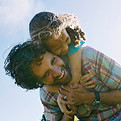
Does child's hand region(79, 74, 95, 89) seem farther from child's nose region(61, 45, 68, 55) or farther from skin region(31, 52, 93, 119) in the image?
child's nose region(61, 45, 68, 55)

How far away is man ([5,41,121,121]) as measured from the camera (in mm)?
4094

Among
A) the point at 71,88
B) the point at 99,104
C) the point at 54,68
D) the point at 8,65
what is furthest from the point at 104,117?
the point at 8,65

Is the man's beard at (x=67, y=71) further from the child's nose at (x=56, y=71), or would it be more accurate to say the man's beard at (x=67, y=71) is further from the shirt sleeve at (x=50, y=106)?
the shirt sleeve at (x=50, y=106)

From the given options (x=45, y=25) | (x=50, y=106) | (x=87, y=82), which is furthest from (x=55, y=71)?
(x=50, y=106)

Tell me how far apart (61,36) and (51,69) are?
1.37 ft

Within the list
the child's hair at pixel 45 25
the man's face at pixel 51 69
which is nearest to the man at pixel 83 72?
the man's face at pixel 51 69

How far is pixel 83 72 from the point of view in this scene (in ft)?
14.3

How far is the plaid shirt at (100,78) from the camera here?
14.1ft

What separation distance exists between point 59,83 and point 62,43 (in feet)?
1.89

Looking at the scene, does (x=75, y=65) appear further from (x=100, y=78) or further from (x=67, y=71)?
(x=100, y=78)

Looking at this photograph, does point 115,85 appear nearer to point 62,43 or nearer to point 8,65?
point 62,43

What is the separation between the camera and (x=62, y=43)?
404 centimetres

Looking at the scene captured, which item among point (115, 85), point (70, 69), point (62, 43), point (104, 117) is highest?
point (62, 43)

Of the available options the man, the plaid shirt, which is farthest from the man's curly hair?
the plaid shirt
